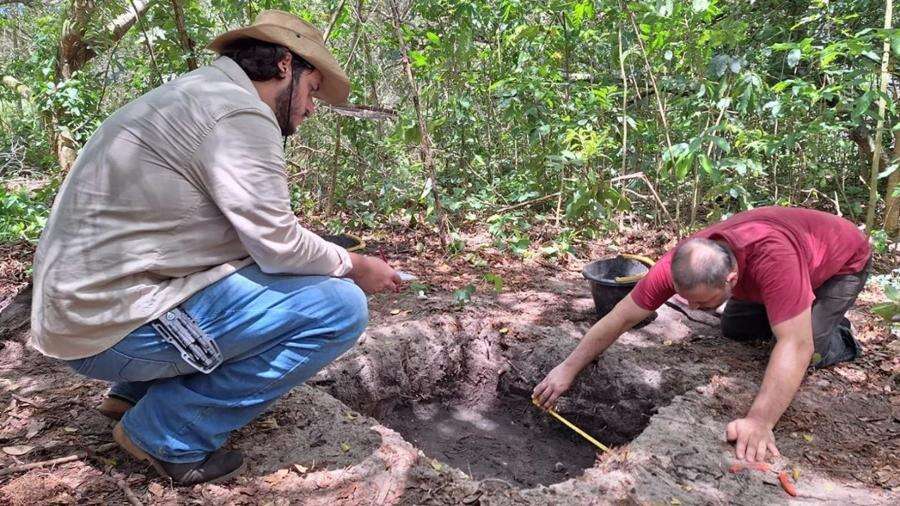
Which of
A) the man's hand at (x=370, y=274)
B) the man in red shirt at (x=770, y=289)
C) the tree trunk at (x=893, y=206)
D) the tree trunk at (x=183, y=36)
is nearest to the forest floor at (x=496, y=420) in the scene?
the man in red shirt at (x=770, y=289)

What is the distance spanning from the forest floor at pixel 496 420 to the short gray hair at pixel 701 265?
0.60 meters

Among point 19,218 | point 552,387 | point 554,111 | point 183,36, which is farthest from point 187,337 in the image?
point 19,218

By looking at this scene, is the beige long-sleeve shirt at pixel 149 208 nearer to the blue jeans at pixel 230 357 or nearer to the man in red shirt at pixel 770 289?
the blue jeans at pixel 230 357

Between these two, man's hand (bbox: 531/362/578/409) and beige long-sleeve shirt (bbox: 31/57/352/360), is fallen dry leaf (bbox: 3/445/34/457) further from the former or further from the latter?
man's hand (bbox: 531/362/578/409)

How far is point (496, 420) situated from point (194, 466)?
170 cm

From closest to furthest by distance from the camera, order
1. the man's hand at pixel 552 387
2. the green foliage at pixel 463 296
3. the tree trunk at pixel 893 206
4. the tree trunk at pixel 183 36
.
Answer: the man's hand at pixel 552 387, the green foliage at pixel 463 296, the tree trunk at pixel 183 36, the tree trunk at pixel 893 206

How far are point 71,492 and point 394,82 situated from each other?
6.52 metres

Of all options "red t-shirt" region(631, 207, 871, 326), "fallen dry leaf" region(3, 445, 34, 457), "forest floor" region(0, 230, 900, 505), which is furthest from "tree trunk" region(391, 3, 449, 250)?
"fallen dry leaf" region(3, 445, 34, 457)

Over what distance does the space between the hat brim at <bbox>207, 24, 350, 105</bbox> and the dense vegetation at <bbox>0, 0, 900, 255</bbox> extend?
2005 millimetres

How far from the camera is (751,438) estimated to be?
2340 mm

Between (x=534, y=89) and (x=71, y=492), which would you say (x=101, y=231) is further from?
(x=534, y=89)

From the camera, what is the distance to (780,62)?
5.50m

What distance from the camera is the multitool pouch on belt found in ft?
6.09

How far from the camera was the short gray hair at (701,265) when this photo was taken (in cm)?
234
